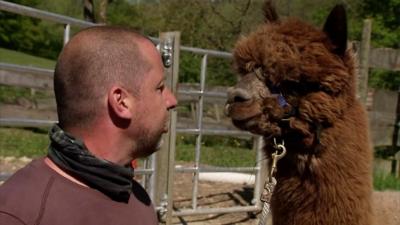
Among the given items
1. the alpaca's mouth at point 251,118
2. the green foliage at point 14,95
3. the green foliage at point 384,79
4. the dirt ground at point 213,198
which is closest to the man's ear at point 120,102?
the alpaca's mouth at point 251,118

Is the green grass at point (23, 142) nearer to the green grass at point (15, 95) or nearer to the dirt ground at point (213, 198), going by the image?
the green grass at point (15, 95)

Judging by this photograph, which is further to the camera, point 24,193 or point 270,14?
point 270,14

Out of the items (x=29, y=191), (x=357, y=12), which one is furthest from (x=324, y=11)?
(x=29, y=191)

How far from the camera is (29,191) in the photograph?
1.50m

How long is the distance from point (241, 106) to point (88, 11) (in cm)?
1268

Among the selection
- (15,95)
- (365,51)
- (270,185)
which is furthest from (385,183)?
(15,95)

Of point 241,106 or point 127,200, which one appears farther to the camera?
point 241,106

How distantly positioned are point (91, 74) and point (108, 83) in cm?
4

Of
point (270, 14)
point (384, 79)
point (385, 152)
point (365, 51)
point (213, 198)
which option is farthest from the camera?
point (384, 79)

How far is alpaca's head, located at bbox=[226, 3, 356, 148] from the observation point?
3.08 m

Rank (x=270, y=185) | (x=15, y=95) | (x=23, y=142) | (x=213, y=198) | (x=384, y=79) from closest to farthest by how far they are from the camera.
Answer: (x=270, y=185) < (x=213, y=198) < (x=23, y=142) < (x=15, y=95) < (x=384, y=79)

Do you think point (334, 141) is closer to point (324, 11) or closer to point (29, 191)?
point (29, 191)

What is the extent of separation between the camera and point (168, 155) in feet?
19.2

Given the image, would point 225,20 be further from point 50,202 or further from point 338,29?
point 50,202
